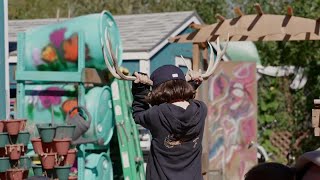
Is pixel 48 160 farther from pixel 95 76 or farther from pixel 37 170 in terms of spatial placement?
pixel 95 76

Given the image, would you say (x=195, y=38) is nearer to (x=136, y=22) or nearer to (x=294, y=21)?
(x=294, y=21)

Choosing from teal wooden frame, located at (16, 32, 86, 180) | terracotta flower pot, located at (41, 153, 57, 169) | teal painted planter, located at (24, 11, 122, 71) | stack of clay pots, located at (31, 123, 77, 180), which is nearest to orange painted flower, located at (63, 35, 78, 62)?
teal painted planter, located at (24, 11, 122, 71)

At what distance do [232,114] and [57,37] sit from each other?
3749mm

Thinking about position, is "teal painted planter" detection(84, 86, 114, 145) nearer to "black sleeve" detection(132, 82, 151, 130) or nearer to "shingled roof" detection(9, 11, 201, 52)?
"shingled roof" detection(9, 11, 201, 52)

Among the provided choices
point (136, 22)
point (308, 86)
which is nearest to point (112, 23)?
point (136, 22)

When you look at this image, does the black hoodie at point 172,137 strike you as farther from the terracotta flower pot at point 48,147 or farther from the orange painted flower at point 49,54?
the orange painted flower at point 49,54

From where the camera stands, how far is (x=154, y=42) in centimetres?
1089

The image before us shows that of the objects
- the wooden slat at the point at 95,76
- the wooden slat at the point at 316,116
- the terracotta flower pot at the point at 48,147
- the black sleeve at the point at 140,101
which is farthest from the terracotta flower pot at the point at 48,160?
the black sleeve at the point at 140,101

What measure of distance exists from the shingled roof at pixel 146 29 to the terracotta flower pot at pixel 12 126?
4297 mm

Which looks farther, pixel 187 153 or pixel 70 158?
pixel 70 158

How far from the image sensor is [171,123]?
13.9 ft

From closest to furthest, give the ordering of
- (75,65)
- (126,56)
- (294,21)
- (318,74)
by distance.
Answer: (294,21) → (75,65) → (126,56) → (318,74)

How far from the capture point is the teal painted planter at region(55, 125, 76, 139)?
22.7 ft

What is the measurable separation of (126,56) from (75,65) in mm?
2286
